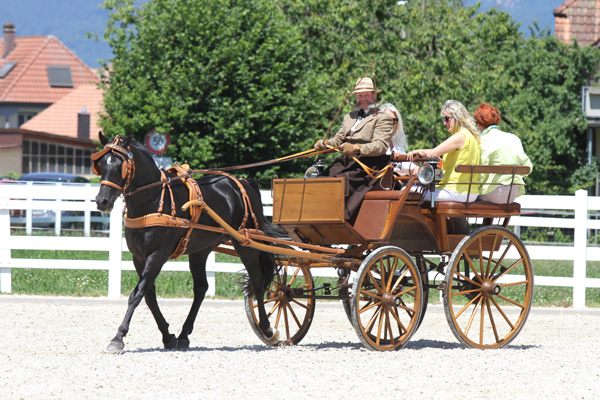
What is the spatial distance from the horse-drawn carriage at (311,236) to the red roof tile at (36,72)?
61.0 m

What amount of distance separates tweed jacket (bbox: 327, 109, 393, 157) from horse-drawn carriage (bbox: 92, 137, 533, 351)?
36 cm

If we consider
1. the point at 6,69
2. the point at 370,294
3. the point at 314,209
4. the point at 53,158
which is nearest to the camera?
the point at 370,294

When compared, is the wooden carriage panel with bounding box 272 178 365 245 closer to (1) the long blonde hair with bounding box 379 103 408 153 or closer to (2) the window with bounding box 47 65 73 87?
(1) the long blonde hair with bounding box 379 103 408 153

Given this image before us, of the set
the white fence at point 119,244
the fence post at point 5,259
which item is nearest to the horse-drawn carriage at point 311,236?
the white fence at point 119,244

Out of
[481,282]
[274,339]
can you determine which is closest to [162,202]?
[274,339]

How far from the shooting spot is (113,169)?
796 cm

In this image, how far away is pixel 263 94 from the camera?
24.6 meters

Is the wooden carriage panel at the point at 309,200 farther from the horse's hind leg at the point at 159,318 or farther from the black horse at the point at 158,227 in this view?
the horse's hind leg at the point at 159,318

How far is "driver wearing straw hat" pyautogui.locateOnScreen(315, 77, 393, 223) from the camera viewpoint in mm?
8484

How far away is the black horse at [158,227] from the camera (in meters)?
8.00

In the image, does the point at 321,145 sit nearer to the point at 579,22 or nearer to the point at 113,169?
the point at 113,169

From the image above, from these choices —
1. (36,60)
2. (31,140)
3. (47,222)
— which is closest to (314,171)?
(47,222)

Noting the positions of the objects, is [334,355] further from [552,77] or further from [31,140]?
[31,140]

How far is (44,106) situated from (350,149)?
63625 millimetres
